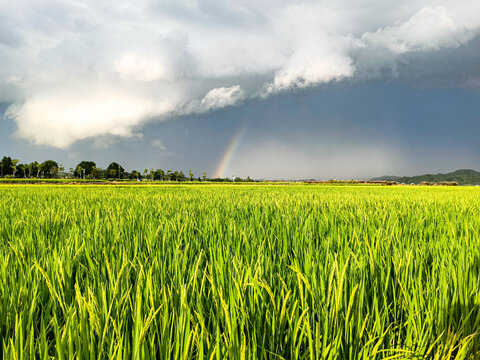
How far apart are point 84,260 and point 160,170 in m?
149

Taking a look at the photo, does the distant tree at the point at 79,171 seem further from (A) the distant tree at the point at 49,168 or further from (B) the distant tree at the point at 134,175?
(B) the distant tree at the point at 134,175

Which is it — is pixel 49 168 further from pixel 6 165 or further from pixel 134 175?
pixel 134 175

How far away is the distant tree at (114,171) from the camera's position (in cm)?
13550

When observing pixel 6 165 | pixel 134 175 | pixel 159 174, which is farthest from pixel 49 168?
pixel 159 174

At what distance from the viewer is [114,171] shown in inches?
5285

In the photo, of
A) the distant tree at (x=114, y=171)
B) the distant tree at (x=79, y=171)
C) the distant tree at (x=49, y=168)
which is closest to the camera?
the distant tree at (x=49, y=168)

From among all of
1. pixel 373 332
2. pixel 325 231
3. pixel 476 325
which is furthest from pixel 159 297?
pixel 325 231

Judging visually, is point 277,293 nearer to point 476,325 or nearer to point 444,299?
point 444,299

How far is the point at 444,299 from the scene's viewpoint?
107 cm

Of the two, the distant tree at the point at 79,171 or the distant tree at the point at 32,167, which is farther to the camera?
the distant tree at the point at 79,171

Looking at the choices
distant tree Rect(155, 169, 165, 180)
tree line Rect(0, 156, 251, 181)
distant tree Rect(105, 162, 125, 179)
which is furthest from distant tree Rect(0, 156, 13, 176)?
distant tree Rect(155, 169, 165, 180)

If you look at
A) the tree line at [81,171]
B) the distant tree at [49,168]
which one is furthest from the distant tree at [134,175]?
the distant tree at [49,168]

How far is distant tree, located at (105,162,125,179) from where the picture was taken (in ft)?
445

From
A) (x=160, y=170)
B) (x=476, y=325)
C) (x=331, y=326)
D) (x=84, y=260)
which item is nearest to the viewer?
(x=331, y=326)
